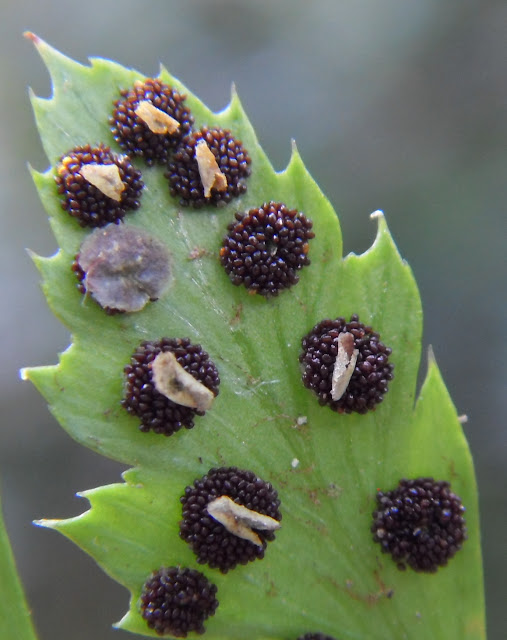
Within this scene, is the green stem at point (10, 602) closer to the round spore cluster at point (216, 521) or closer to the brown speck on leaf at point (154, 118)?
the round spore cluster at point (216, 521)

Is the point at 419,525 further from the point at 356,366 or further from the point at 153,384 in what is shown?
the point at 153,384

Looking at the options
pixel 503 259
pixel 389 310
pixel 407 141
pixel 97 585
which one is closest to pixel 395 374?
pixel 389 310

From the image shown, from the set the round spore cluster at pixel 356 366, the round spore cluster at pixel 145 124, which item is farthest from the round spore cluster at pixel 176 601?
the round spore cluster at pixel 145 124

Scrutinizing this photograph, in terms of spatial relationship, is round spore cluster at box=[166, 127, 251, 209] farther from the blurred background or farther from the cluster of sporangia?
the blurred background

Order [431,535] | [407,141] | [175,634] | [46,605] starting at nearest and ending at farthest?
[175,634]
[431,535]
[46,605]
[407,141]

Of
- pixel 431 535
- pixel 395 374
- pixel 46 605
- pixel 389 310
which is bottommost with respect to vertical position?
pixel 46 605

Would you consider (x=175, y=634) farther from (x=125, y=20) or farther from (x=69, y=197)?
(x=125, y=20)

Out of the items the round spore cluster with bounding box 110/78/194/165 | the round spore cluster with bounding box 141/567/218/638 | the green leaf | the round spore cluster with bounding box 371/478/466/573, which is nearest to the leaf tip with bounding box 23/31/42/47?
the green leaf
